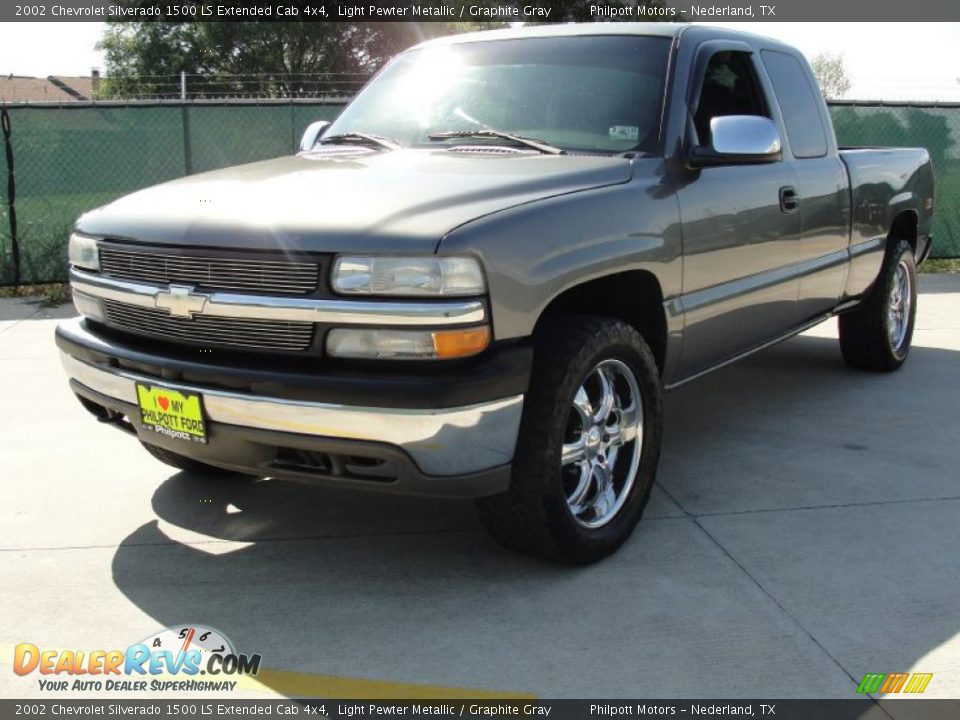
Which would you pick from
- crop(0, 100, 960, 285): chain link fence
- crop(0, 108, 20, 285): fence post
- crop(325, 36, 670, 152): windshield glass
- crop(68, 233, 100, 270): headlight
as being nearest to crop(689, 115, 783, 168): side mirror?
crop(325, 36, 670, 152): windshield glass

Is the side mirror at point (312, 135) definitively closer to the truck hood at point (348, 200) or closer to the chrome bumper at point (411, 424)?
the truck hood at point (348, 200)

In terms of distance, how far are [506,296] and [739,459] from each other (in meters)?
2.16

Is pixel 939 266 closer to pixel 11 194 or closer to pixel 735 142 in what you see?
pixel 735 142

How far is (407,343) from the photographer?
9.78ft

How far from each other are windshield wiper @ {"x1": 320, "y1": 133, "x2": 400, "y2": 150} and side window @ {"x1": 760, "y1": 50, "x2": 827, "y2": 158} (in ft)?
6.41

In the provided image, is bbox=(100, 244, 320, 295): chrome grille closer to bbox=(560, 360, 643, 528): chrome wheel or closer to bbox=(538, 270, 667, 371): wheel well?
bbox=(538, 270, 667, 371): wheel well

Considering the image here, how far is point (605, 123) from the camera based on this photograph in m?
4.09

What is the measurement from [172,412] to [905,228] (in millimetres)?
5045

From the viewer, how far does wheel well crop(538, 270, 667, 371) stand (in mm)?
3645

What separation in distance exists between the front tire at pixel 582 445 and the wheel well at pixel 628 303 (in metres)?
0.16

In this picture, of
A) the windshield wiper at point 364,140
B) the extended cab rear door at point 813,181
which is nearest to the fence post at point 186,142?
the windshield wiper at point 364,140

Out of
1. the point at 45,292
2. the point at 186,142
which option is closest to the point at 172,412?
the point at 45,292

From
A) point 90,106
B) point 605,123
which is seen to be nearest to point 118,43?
point 90,106

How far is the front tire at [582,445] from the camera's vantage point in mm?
3264
